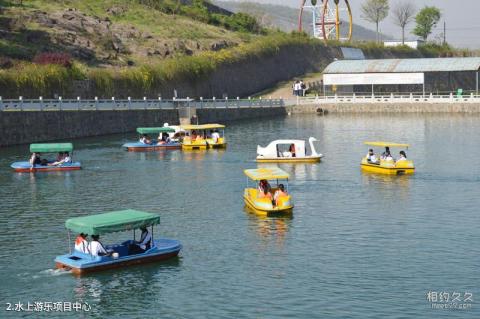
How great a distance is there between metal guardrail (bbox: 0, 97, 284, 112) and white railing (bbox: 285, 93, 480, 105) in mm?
4163

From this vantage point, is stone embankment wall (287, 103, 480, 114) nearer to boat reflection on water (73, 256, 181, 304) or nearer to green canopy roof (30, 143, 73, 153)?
green canopy roof (30, 143, 73, 153)

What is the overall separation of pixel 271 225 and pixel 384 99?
74.7 m

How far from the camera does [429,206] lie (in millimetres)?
41562

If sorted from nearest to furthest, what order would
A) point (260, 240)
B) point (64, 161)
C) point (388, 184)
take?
1. point (260, 240)
2. point (388, 184)
3. point (64, 161)

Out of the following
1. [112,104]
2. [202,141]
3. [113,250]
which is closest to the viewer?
[113,250]

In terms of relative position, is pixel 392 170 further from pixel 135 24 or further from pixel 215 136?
pixel 135 24

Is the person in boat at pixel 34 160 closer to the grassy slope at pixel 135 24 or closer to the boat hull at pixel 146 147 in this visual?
the boat hull at pixel 146 147

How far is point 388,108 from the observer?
4254 inches

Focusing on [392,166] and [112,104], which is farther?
[112,104]

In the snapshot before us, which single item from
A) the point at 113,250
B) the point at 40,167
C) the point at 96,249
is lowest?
the point at 113,250

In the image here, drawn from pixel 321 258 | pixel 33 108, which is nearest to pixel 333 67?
pixel 33 108

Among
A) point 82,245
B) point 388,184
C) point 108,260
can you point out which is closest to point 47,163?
point 388,184

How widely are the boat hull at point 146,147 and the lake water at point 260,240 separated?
6.83 meters

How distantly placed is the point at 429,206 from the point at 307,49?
106501 mm
